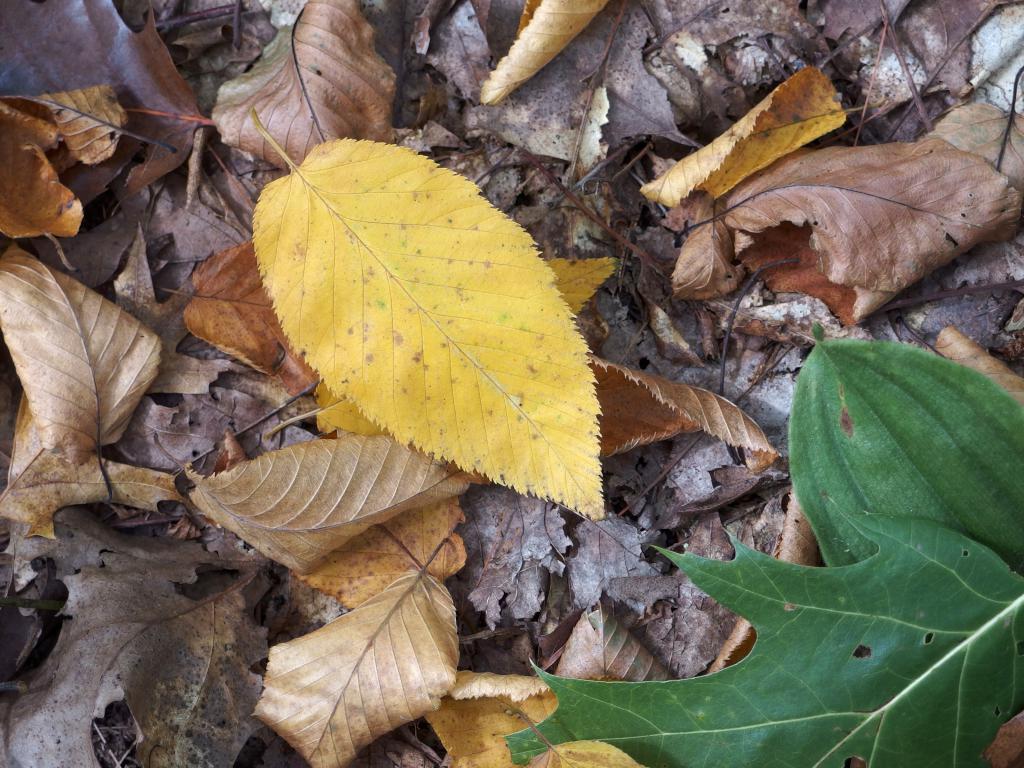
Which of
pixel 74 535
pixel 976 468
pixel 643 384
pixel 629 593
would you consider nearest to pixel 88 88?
pixel 74 535

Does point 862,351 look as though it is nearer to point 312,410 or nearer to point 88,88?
point 312,410

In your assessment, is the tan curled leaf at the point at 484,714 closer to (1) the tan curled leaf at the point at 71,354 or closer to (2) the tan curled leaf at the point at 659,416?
(2) the tan curled leaf at the point at 659,416

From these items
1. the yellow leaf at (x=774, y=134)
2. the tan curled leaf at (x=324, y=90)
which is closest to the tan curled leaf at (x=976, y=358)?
the yellow leaf at (x=774, y=134)

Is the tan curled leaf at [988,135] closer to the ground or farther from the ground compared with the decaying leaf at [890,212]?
farther from the ground

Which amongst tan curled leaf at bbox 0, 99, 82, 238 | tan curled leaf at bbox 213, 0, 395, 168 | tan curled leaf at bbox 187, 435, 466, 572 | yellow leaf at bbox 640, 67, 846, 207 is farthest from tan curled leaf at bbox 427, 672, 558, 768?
tan curled leaf at bbox 0, 99, 82, 238

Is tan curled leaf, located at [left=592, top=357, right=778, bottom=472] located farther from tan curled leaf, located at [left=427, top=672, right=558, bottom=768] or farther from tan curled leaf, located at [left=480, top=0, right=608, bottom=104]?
tan curled leaf, located at [left=480, top=0, right=608, bottom=104]
